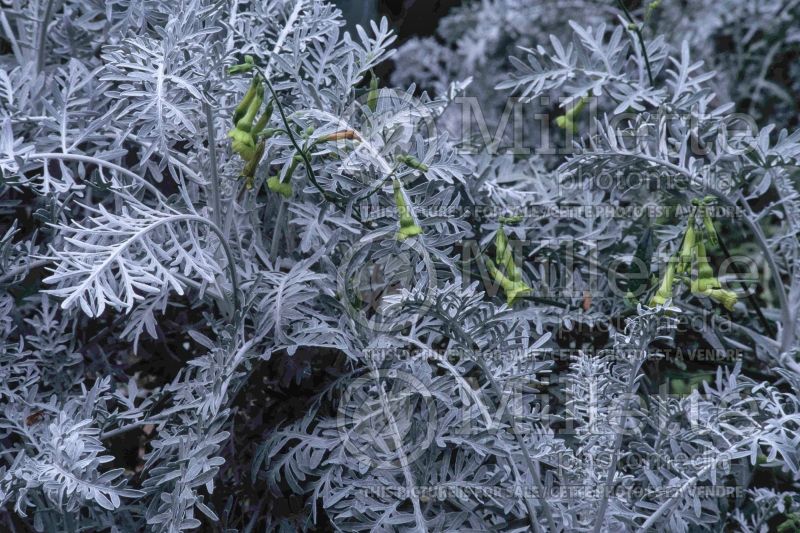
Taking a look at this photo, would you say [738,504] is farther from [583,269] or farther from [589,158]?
[589,158]

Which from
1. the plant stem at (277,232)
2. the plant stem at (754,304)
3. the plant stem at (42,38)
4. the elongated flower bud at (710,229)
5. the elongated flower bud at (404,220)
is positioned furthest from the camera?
the plant stem at (754,304)

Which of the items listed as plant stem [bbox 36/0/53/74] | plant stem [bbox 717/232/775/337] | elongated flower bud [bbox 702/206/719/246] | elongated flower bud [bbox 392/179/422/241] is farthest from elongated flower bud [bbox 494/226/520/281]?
plant stem [bbox 36/0/53/74]

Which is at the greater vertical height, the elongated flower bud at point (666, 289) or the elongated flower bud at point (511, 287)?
the elongated flower bud at point (666, 289)

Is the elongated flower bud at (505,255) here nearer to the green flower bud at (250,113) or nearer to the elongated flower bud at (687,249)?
the elongated flower bud at (687,249)

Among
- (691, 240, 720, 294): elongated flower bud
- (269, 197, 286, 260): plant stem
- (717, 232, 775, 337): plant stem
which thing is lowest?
(717, 232, 775, 337): plant stem

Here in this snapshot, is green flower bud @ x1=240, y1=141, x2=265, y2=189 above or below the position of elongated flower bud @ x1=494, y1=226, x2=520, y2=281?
above

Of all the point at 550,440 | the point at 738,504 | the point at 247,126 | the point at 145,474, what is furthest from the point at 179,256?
the point at 738,504

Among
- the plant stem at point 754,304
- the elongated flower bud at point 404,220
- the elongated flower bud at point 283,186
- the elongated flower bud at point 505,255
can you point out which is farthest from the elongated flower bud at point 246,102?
the plant stem at point 754,304

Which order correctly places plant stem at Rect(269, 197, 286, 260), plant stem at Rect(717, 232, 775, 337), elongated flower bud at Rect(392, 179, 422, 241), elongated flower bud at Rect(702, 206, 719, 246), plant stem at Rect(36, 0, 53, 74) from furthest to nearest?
plant stem at Rect(717, 232, 775, 337), plant stem at Rect(36, 0, 53, 74), plant stem at Rect(269, 197, 286, 260), elongated flower bud at Rect(702, 206, 719, 246), elongated flower bud at Rect(392, 179, 422, 241)

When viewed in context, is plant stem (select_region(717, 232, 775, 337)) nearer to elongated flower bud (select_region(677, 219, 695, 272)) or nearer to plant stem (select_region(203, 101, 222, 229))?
elongated flower bud (select_region(677, 219, 695, 272))
